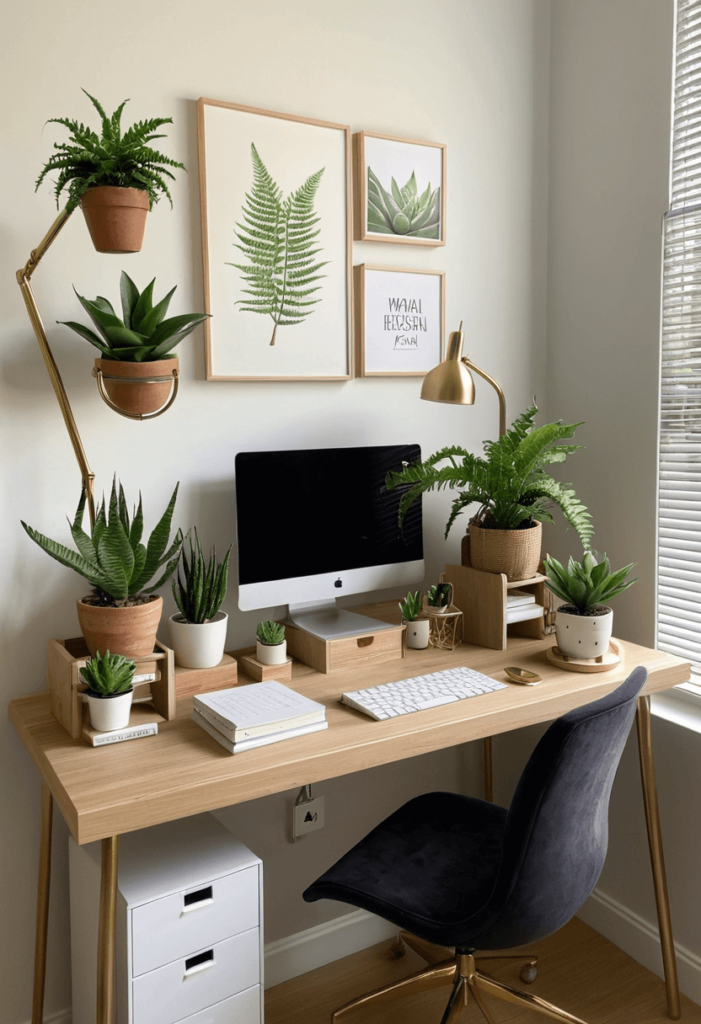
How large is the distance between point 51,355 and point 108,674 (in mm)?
646

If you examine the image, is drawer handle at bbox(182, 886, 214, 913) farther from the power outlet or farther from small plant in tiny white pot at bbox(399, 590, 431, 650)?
small plant in tiny white pot at bbox(399, 590, 431, 650)

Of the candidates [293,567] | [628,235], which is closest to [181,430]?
[293,567]

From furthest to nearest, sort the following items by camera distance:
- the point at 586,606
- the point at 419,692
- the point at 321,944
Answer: the point at 321,944 → the point at 586,606 → the point at 419,692

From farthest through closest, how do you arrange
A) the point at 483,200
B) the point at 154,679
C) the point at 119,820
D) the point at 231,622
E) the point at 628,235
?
the point at 483,200
the point at 628,235
the point at 231,622
the point at 154,679
the point at 119,820

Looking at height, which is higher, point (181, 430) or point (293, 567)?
point (181, 430)

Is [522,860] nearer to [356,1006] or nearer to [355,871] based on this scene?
[355,871]

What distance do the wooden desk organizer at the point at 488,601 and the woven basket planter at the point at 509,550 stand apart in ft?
0.08

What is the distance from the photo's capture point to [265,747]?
1.44m

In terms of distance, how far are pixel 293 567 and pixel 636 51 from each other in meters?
1.57

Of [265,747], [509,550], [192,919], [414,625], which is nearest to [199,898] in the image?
[192,919]

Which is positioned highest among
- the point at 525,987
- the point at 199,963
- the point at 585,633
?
the point at 585,633

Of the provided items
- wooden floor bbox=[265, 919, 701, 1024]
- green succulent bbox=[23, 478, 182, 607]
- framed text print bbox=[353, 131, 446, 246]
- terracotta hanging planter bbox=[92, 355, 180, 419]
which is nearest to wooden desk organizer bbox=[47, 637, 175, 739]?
green succulent bbox=[23, 478, 182, 607]

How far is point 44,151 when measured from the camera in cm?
166

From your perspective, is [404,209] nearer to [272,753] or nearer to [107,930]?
[272,753]
